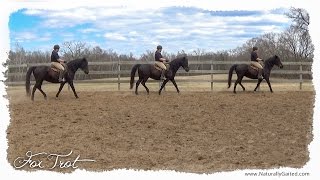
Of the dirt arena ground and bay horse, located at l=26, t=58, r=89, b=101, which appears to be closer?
the dirt arena ground

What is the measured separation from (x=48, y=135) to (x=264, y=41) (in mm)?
15860

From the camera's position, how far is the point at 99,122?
387 inches

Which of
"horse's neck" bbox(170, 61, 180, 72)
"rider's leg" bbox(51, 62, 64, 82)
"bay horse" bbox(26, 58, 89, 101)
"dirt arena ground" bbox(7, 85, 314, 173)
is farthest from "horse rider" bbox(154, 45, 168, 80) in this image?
"rider's leg" bbox(51, 62, 64, 82)

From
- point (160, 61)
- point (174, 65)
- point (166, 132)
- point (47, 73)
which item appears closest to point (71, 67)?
point (47, 73)

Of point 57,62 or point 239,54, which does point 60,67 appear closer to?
point 57,62

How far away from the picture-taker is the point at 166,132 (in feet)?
29.3

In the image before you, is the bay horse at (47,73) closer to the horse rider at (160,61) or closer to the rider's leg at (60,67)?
the rider's leg at (60,67)

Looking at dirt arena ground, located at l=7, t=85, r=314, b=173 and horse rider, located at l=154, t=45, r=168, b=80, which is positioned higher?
horse rider, located at l=154, t=45, r=168, b=80

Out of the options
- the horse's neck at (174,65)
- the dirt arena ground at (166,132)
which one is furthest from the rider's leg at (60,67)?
the horse's neck at (174,65)

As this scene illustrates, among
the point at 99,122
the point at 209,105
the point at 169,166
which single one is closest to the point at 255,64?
the point at 209,105

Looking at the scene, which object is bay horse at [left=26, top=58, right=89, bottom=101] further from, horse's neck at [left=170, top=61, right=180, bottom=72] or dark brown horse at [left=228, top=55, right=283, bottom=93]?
dark brown horse at [left=228, top=55, right=283, bottom=93]

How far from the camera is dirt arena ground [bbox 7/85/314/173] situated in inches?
269

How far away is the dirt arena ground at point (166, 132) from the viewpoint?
684cm

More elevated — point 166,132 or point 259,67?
point 259,67
